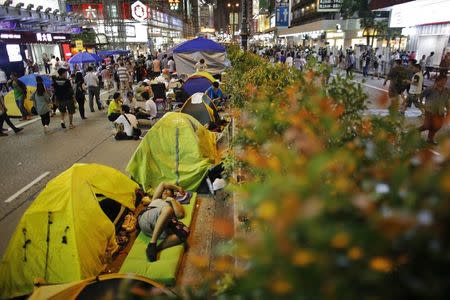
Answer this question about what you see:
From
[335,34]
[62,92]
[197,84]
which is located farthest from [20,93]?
[335,34]

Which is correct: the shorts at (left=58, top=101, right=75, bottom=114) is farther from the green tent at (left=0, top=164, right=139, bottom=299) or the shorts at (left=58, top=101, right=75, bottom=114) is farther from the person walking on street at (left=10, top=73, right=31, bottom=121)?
the green tent at (left=0, top=164, right=139, bottom=299)

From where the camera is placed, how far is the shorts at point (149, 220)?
498cm

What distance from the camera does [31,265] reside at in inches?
170

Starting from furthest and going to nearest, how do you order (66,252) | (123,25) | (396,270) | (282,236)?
(123,25) → (66,252) → (396,270) → (282,236)

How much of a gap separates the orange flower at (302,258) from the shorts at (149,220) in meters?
4.08

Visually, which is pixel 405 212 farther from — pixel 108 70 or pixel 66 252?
pixel 108 70

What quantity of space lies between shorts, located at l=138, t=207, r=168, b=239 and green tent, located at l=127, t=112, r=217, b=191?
1.62m

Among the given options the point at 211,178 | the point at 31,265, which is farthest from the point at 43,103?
the point at 31,265

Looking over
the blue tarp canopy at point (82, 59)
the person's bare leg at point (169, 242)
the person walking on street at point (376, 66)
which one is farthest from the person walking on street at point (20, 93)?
the person walking on street at point (376, 66)

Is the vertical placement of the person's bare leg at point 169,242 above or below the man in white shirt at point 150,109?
below

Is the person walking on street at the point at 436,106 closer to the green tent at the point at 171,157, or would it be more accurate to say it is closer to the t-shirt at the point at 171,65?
the green tent at the point at 171,157

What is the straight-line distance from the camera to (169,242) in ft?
16.3

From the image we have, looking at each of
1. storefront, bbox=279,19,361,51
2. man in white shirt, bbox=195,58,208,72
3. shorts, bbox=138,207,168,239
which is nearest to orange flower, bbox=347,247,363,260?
shorts, bbox=138,207,168,239

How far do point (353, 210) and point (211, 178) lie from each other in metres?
5.75
